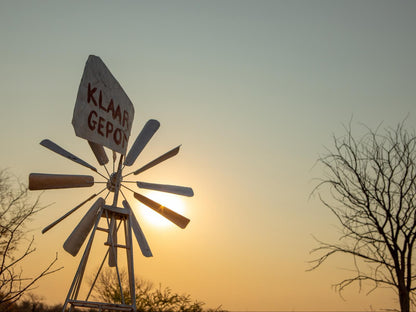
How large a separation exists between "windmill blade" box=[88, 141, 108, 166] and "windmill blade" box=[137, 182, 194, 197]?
64cm

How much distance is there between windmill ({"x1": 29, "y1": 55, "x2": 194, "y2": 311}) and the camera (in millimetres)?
5828

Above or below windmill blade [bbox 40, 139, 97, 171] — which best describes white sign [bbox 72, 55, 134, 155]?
above

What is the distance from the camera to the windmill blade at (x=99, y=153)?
6605mm

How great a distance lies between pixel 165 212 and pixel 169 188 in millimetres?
424

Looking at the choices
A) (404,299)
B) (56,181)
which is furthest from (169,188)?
(404,299)

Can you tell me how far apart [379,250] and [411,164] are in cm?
146

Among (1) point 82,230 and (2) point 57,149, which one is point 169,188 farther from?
(2) point 57,149

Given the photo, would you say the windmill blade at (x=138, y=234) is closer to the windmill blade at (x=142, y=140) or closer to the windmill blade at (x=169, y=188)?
the windmill blade at (x=169, y=188)

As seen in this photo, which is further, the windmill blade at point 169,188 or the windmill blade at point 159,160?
the windmill blade at point 159,160

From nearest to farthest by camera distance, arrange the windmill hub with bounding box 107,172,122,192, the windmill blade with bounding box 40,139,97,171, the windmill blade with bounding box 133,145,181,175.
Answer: the windmill blade with bounding box 40,139,97,171, the windmill hub with bounding box 107,172,122,192, the windmill blade with bounding box 133,145,181,175

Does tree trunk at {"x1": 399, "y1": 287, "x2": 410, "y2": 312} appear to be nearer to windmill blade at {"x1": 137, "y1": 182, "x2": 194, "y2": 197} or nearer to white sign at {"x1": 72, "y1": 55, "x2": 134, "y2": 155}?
windmill blade at {"x1": 137, "y1": 182, "x2": 194, "y2": 197}

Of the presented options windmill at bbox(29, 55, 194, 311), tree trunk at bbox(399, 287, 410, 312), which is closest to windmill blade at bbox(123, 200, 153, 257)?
windmill at bbox(29, 55, 194, 311)

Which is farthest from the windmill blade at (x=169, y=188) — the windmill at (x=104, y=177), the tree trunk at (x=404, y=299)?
the tree trunk at (x=404, y=299)

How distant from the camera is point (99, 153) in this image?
263 inches
